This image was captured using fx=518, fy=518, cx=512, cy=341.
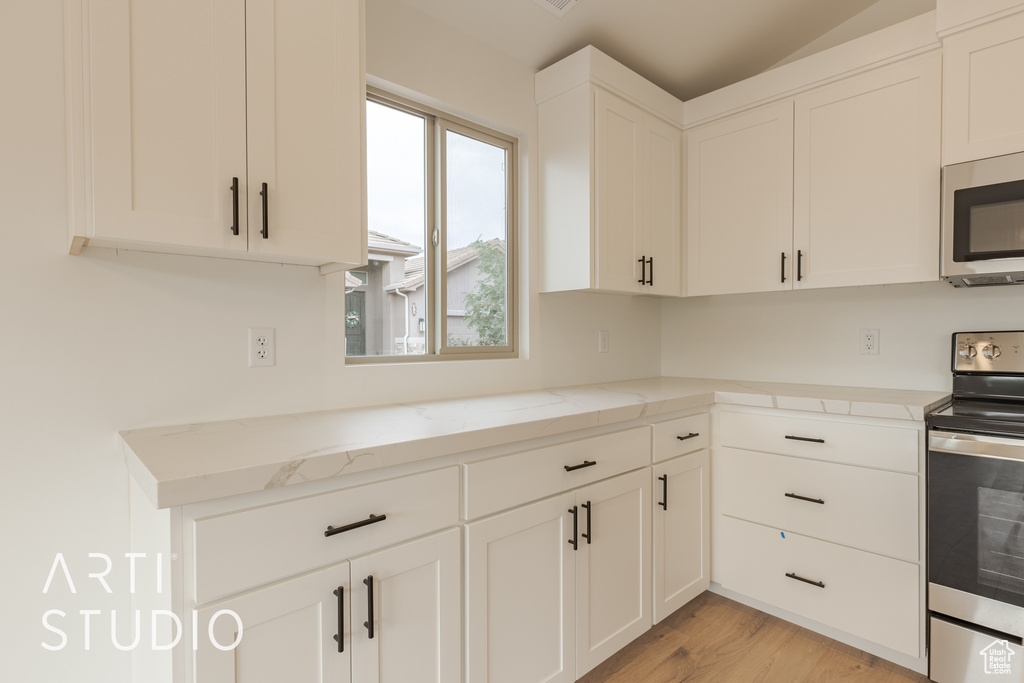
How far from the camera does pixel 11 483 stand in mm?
1181

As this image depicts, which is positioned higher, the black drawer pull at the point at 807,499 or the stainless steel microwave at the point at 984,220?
the stainless steel microwave at the point at 984,220

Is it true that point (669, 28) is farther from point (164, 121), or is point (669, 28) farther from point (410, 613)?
point (410, 613)

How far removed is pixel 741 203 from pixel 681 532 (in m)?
1.52

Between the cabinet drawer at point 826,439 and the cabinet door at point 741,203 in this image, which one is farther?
the cabinet door at point 741,203

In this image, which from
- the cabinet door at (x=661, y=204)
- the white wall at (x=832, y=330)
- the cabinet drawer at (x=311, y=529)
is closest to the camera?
the cabinet drawer at (x=311, y=529)

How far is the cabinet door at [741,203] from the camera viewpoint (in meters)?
2.30

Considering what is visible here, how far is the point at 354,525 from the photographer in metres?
→ 1.11

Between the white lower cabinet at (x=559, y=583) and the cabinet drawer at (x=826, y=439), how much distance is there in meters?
0.58

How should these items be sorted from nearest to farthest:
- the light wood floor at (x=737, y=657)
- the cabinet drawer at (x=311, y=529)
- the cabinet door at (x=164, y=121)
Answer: the cabinet drawer at (x=311, y=529) < the cabinet door at (x=164, y=121) < the light wood floor at (x=737, y=657)

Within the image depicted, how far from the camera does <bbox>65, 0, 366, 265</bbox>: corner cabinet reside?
3.50 ft

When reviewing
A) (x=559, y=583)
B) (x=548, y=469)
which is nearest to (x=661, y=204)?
(x=548, y=469)

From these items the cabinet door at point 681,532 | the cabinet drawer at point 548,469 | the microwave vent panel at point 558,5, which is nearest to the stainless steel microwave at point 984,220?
the cabinet door at point 681,532

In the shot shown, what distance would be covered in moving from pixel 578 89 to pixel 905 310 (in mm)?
1708

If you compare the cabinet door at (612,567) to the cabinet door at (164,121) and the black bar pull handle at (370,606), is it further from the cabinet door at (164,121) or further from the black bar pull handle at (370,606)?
the cabinet door at (164,121)
